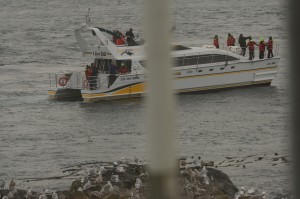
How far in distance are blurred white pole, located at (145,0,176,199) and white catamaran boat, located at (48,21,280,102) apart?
100 ft

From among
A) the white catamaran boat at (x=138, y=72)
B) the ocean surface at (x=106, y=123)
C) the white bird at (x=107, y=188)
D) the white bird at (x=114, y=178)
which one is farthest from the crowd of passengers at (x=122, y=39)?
the white bird at (x=107, y=188)

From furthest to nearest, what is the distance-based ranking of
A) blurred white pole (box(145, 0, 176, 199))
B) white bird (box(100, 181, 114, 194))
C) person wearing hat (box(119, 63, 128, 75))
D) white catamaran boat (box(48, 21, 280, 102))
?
white catamaran boat (box(48, 21, 280, 102)), person wearing hat (box(119, 63, 128, 75)), white bird (box(100, 181, 114, 194)), blurred white pole (box(145, 0, 176, 199))

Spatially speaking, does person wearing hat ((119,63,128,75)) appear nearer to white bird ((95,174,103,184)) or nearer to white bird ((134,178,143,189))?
white bird ((95,174,103,184))

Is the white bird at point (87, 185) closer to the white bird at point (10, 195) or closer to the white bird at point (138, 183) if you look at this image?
the white bird at point (138, 183)

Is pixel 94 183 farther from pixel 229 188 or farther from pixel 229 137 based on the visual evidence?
pixel 229 137

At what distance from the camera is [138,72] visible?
107 ft

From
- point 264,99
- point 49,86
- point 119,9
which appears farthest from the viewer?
point 119,9

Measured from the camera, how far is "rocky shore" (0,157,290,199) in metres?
16.8

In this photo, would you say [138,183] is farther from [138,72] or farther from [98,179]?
[138,72]

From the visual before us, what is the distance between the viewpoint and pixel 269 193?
1873 cm

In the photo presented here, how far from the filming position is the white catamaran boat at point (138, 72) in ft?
108

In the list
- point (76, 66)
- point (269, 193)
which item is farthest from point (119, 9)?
point (269, 193)

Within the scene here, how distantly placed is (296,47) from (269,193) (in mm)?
17509

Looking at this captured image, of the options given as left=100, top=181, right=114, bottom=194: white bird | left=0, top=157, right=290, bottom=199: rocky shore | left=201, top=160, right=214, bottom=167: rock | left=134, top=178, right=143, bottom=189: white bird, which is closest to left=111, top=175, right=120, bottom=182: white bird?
left=0, top=157, right=290, bottom=199: rocky shore
